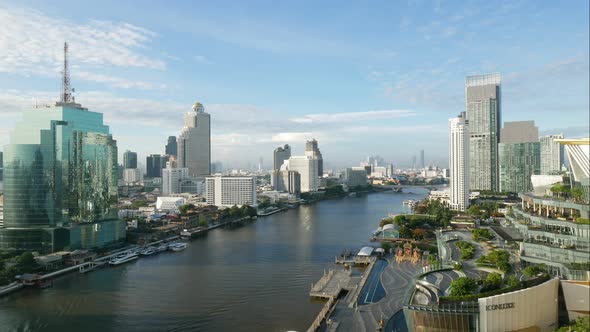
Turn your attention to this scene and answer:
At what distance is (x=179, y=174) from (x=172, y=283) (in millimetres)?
42922

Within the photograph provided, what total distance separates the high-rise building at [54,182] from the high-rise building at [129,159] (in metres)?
71.1

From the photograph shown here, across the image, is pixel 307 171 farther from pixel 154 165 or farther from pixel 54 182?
pixel 54 182

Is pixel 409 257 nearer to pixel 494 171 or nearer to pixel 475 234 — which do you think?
pixel 475 234

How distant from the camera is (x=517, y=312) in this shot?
7.83 metres

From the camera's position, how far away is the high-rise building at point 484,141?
4603cm

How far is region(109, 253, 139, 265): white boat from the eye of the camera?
1804cm

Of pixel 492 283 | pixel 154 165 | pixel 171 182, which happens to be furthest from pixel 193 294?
pixel 154 165

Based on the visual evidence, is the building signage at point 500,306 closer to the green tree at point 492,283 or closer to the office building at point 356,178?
the green tree at point 492,283

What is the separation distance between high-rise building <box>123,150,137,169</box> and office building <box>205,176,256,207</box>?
52895mm

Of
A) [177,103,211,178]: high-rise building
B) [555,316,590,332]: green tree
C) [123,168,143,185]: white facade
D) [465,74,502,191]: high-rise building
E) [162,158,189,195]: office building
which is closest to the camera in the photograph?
[555,316,590,332]: green tree

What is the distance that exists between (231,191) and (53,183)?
72.6 feet

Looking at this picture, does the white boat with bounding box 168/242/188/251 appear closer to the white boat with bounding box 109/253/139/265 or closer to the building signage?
the white boat with bounding box 109/253/139/265

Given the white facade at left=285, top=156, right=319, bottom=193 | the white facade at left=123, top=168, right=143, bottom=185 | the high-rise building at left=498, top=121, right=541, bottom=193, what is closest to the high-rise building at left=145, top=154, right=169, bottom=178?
the white facade at left=123, top=168, right=143, bottom=185

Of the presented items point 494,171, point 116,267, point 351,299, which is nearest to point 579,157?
point 351,299
